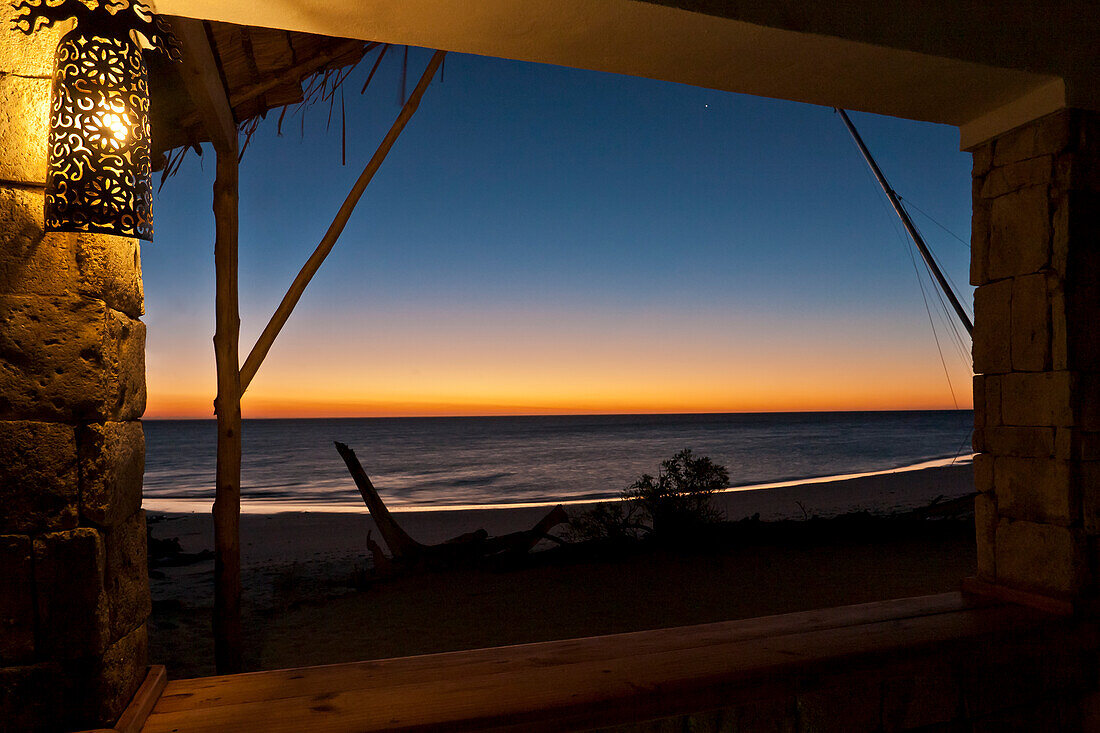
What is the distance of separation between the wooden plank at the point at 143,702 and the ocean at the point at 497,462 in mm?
12371

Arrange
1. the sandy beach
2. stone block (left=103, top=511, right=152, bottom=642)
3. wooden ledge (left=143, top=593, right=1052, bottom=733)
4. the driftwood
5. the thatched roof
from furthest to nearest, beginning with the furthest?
1. the driftwood
2. the sandy beach
3. the thatched roof
4. wooden ledge (left=143, top=593, right=1052, bottom=733)
5. stone block (left=103, top=511, right=152, bottom=642)

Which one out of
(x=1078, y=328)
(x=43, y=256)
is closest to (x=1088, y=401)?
(x=1078, y=328)

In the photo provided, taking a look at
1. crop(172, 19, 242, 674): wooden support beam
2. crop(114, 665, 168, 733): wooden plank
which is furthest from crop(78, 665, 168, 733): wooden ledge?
crop(172, 19, 242, 674): wooden support beam

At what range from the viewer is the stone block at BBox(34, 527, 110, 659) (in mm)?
1166

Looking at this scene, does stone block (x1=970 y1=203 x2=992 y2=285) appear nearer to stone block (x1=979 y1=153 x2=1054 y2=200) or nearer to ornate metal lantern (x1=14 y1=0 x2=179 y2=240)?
stone block (x1=979 y1=153 x2=1054 y2=200)

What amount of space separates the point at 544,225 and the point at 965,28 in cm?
1400

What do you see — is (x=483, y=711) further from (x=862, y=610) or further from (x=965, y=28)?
(x=965, y=28)

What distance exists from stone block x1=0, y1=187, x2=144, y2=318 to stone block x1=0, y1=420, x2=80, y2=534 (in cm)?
26

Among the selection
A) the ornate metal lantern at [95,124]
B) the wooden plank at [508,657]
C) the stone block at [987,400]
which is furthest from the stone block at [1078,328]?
the ornate metal lantern at [95,124]

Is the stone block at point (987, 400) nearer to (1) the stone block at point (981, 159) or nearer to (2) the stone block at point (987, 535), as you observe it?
(2) the stone block at point (987, 535)

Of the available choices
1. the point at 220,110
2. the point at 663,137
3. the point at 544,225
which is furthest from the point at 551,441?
the point at 220,110

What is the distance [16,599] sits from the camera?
3.80 feet

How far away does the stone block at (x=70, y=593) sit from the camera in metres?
1.17

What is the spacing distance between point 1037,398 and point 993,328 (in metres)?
0.31
